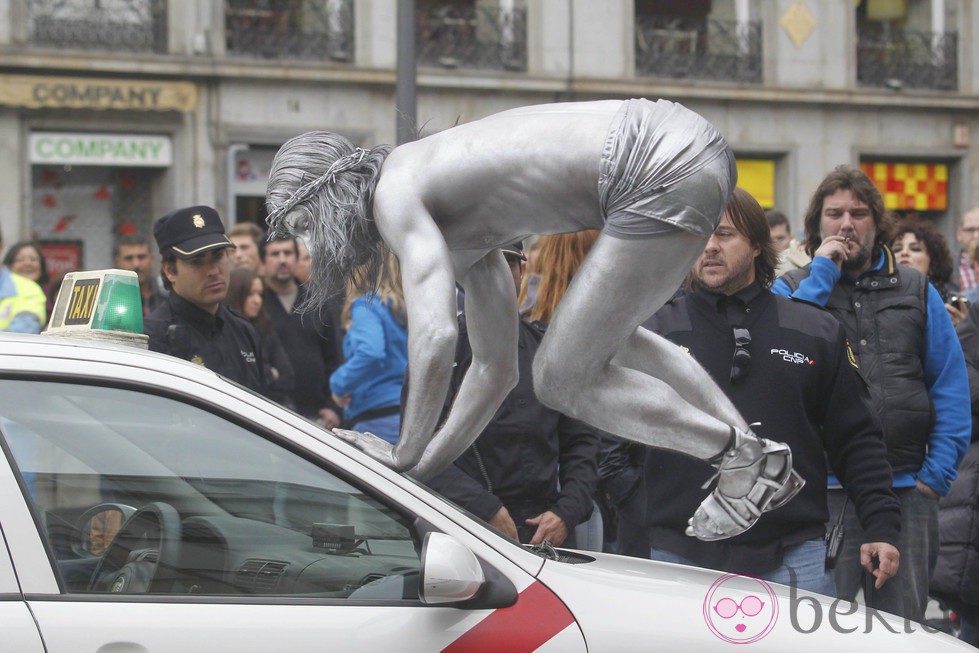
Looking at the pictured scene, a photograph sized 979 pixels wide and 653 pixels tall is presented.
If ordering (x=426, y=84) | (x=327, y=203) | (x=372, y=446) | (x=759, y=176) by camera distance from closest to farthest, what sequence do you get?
(x=372, y=446) < (x=327, y=203) < (x=426, y=84) < (x=759, y=176)

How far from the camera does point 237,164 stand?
17641 millimetres

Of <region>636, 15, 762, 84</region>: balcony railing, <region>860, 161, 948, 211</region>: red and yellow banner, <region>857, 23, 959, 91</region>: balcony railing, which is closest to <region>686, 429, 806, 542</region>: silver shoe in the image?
<region>636, 15, 762, 84</region>: balcony railing

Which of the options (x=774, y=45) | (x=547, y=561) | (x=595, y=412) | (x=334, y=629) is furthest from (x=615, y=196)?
(x=774, y=45)

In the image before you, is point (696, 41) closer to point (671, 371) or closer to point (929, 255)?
point (929, 255)

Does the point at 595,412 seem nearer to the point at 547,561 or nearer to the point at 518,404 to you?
the point at 547,561

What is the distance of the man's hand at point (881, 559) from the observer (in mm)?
4000

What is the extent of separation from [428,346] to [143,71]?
14934 mm

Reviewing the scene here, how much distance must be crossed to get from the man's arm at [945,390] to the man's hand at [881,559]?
2.21 ft

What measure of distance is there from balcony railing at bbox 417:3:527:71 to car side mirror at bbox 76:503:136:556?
16.1 m

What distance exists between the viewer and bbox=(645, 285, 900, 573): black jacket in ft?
13.2

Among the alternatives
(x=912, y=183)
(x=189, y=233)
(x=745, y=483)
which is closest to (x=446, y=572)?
(x=745, y=483)

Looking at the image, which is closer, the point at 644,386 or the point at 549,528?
the point at 644,386

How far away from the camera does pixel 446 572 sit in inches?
103

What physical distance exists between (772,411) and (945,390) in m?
1.01
